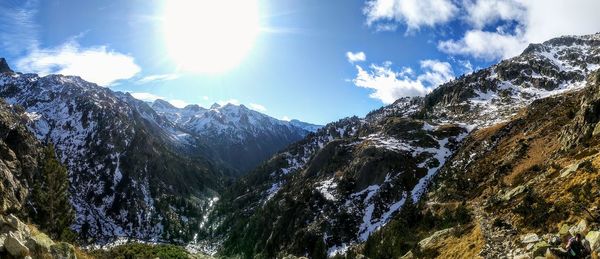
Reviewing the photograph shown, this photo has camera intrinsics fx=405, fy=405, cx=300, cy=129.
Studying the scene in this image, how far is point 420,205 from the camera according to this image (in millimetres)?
74312

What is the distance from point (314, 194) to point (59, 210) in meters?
66.5

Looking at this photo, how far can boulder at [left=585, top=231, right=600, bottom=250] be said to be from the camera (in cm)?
2147

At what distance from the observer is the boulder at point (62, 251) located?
26.1m

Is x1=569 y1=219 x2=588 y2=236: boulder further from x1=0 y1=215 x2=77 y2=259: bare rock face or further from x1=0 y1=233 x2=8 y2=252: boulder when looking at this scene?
x1=0 y1=233 x2=8 y2=252: boulder

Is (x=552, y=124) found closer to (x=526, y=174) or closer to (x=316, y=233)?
(x=526, y=174)

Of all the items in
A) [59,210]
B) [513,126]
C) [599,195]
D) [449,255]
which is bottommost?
[449,255]

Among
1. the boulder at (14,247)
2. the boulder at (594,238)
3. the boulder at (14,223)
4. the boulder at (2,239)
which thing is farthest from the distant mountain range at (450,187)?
the boulder at (14,223)

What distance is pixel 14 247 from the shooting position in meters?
23.0

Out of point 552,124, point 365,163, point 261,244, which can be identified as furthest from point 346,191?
point 552,124

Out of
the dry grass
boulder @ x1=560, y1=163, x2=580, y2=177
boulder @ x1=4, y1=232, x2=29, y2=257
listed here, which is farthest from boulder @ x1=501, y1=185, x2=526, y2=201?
boulder @ x1=4, y1=232, x2=29, y2=257

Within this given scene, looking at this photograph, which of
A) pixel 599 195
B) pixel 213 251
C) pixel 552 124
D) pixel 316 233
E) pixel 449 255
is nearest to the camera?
pixel 599 195

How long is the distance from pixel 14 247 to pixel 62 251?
4.16m

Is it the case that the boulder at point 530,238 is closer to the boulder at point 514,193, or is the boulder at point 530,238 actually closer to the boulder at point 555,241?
the boulder at point 555,241

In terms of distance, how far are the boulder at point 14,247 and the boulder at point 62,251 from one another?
268 centimetres
